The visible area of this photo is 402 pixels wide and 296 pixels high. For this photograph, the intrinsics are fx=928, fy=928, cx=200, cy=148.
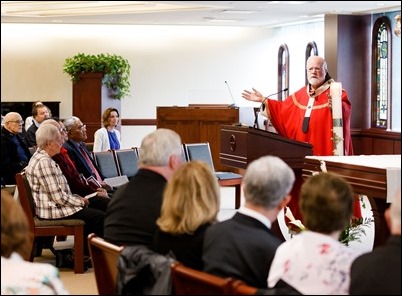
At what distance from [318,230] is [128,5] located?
11.3m

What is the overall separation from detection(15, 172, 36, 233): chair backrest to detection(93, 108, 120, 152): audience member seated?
3.96 metres

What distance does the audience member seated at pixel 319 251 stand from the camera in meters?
3.41

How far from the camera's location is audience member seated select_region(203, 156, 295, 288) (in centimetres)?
368

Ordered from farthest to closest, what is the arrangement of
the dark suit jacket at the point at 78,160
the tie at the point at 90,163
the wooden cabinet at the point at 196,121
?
1. the wooden cabinet at the point at 196,121
2. the tie at the point at 90,163
3. the dark suit jacket at the point at 78,160

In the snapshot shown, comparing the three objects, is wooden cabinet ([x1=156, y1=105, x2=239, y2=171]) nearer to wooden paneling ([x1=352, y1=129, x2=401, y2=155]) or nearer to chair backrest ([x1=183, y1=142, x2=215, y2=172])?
wooden paneling ([x1=352, y1=129, x2=401, y2=155])

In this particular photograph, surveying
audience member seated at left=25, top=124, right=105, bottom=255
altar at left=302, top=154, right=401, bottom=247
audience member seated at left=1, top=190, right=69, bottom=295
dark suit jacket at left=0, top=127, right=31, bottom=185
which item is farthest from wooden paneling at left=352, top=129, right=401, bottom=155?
audience member seated at left=1, top=190, right=69, bottom=295

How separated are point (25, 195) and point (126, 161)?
8.99 ft

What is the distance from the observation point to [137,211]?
438cm

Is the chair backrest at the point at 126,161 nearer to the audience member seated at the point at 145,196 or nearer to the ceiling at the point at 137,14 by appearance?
the ceiling at the point at 137,14

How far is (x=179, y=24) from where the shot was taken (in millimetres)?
17719

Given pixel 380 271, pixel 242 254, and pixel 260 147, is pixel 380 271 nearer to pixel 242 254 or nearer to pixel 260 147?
pixel 242 254

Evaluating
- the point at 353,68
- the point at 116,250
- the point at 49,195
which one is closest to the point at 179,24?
the point at 353,68

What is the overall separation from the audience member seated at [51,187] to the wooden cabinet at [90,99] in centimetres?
926

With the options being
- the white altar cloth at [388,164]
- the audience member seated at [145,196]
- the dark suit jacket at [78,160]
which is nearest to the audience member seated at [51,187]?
the dark suit jacket at [78,160]
